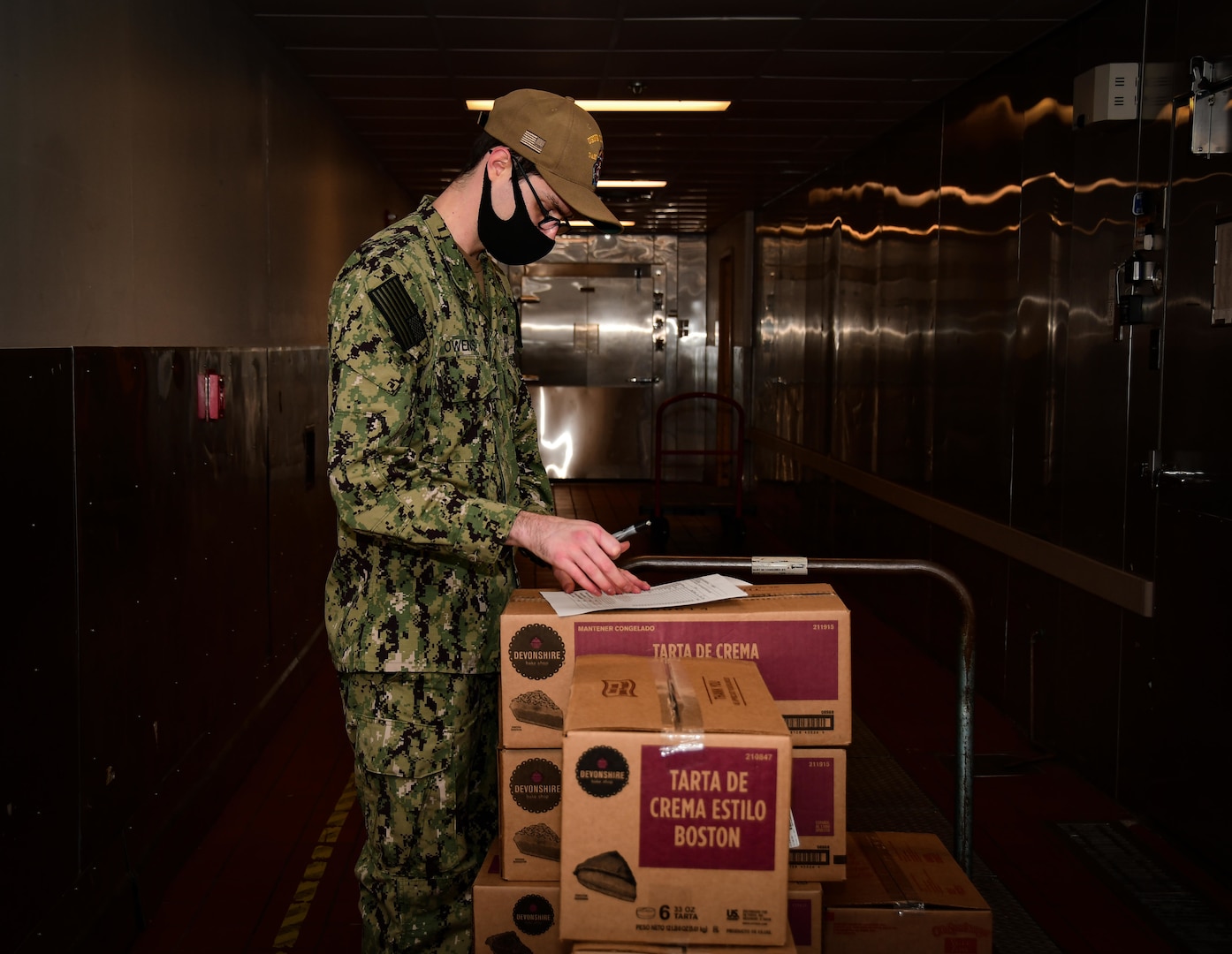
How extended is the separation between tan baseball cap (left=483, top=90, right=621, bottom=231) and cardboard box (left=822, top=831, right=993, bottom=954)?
3.56ft

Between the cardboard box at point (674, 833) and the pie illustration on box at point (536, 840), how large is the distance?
0.25m

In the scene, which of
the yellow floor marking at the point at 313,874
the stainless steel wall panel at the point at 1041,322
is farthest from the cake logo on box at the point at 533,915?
the stainless steel wall panel at the point at 1041,322

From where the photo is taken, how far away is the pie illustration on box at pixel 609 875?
4.01ft

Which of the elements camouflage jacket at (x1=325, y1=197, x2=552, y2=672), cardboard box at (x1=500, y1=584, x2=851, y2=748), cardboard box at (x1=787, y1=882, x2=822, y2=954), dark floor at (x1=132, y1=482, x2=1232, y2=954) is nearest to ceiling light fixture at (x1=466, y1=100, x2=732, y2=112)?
dark floor at (x1=132, y1=482, x2=1232, y2=954)

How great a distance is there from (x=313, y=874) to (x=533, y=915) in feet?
5.51

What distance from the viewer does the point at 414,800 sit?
69.3 inches

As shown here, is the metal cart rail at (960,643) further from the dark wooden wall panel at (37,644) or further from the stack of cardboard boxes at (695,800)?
the dark wooden wall panel at (37,644)

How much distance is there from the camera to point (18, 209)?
2.10 metres

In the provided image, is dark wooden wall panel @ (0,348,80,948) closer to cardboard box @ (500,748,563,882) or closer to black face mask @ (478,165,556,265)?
black face mask @ (478,165,556,265)

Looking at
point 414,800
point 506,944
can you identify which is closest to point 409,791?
point 414,800

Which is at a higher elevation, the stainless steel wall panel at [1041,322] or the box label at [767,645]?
the stainless steel wall panel at [1041,322]

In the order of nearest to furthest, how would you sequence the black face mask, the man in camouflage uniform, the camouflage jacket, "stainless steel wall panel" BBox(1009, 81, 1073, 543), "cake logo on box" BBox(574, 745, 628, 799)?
"cake logo on box" BBox(574, 745, 628, 799)
the camouflage jacket
the man in camouflage uniform
the black face mask
"stainless steel wall panel" BBox(1009, 81, 1073, 543)

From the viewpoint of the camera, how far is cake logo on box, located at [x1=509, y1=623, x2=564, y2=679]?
1474mm

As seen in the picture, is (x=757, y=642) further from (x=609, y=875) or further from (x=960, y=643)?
(x=960, y=643)
